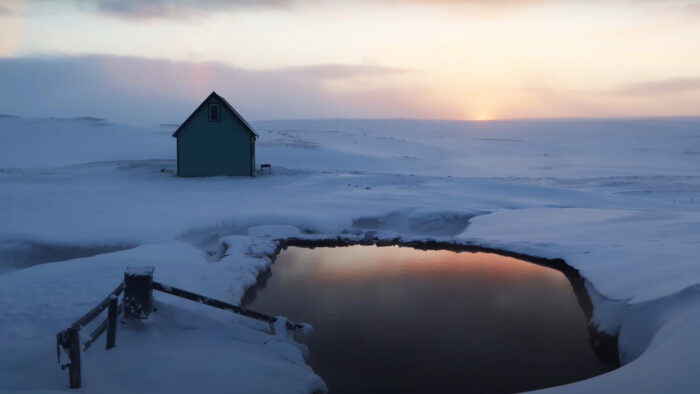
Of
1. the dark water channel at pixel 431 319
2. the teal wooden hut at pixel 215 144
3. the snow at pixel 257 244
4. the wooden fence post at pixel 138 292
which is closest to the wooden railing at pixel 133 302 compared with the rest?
the wooden fence post at pixel 138 292

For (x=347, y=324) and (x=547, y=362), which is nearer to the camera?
(x=547, y=362)

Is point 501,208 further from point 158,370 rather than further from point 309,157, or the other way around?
point 309,157

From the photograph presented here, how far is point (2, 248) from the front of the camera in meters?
16.6

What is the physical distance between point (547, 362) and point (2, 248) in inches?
585

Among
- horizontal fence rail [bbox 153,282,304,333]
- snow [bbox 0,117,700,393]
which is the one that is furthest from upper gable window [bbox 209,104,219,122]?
horizontal fence rail [bbox 153,282,304,333]

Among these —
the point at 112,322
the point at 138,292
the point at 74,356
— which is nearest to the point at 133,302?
the point at 138,292

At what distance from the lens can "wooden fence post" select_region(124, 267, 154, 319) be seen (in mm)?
9367

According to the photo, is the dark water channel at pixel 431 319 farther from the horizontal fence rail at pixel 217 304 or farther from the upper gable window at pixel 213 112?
the upper gable window at pixel 213 112

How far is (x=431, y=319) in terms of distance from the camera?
41.3 ft

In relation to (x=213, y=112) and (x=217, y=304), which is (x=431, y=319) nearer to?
(x=217, y=304)

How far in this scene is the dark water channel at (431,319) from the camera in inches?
391

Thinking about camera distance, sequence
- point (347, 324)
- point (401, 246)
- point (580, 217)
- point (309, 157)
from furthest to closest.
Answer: point (309, 157)
point (580, 217)
point (401, 246)
point (347, 324)

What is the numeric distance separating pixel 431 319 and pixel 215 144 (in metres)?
23.3

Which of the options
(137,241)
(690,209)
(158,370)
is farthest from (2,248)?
(690,209)
